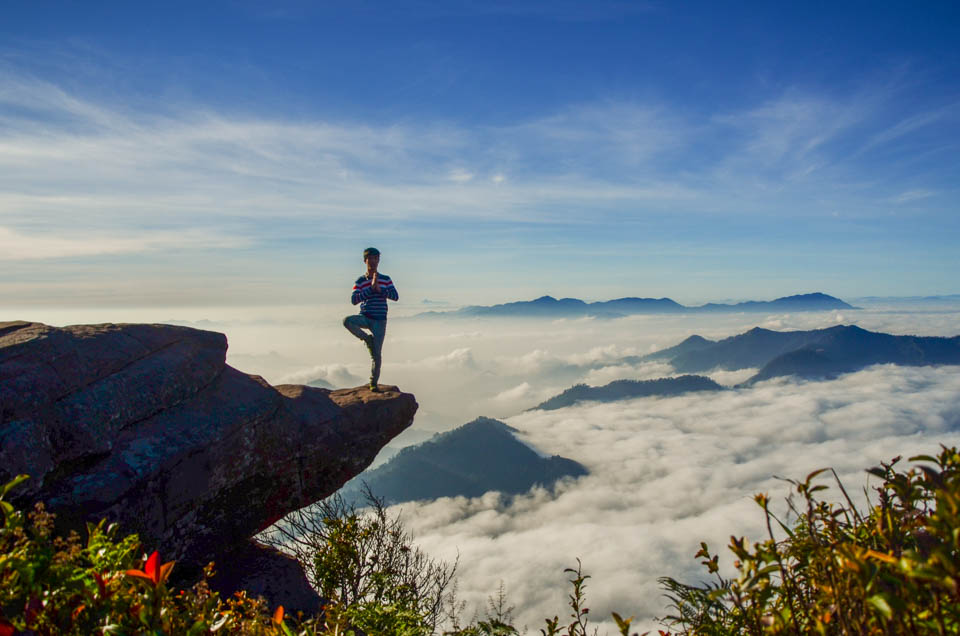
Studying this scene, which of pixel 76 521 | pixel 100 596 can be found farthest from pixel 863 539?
pixel 76 521

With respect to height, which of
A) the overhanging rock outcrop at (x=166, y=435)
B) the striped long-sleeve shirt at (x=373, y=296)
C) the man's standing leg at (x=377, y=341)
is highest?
the striped long-sleeve shirt at (x=373, y=296)

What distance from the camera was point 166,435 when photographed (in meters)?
10.8

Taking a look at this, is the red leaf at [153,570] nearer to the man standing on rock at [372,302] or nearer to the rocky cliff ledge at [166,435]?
the rocky cliff ledge at [166,435]

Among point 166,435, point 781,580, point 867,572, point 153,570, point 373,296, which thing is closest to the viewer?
point 867,572

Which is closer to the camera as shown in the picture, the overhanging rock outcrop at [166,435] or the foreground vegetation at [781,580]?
the foreground vegetation at [781,580]

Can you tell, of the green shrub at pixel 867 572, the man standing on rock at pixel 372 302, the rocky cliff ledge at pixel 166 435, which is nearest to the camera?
the green shrub at pixel 867 572

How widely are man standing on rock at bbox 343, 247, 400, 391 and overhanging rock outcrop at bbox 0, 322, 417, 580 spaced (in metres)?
2.37

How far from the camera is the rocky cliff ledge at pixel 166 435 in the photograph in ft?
30.3

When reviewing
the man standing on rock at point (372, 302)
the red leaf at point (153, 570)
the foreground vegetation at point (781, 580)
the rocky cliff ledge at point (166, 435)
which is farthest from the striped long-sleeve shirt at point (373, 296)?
the red leaf at point (153, 570)

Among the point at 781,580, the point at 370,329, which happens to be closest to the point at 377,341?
the point at 370,329

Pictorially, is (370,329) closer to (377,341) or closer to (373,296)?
(377,341)

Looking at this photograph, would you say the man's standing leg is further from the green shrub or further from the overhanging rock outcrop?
the green shrub

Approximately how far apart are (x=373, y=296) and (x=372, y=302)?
187 millimetres

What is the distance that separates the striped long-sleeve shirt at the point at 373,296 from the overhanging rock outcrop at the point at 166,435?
10.3 ft
